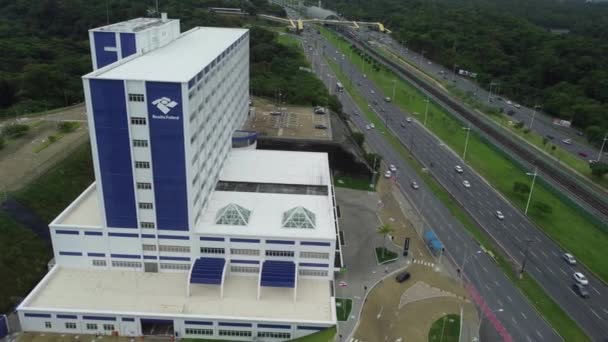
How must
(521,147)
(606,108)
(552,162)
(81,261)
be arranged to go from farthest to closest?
(606,108), (521,147), (552,162), (81,261)

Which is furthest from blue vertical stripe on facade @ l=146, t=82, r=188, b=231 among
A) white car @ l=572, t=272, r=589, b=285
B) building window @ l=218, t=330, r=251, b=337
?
white car @ l=572, t=272, r=589, b=285

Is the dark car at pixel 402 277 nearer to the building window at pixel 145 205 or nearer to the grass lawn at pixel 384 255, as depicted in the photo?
the grass lawn at pixel 384 255

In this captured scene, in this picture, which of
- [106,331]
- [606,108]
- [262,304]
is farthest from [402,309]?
[606,108]

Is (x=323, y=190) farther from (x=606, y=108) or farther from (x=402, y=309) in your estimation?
(x=606, y=108)

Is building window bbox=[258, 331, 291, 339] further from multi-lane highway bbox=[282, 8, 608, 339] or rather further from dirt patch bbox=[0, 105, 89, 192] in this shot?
dirt patch bbox=[0, 105, 89, 192]

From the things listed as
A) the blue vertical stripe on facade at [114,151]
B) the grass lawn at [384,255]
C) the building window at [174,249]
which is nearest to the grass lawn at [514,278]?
the grass lawn at [384,255]
